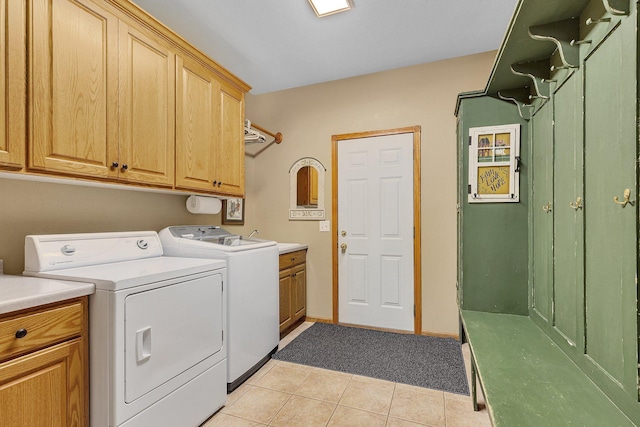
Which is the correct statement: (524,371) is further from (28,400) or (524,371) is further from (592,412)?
(28,400)

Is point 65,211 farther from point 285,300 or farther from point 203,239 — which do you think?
point 285,300

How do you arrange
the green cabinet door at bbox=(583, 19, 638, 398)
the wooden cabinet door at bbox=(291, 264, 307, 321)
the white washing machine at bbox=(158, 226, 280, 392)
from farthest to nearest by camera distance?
the wooden cabinet door at bbox=(291, 264, 307, 321) → the white washing machine at bbox=(158, 226, 280, 392) → the green cabinet door at bbox=(583, 19, 638, 398)

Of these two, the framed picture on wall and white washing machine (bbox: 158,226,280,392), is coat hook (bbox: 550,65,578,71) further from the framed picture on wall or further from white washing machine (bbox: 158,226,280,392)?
white washing machine (bbox: 158,226,280,392)

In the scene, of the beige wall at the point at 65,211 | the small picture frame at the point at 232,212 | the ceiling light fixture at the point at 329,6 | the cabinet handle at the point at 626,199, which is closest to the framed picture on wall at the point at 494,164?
the cabinet handle at the point at 626,199

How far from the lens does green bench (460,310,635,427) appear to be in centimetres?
100

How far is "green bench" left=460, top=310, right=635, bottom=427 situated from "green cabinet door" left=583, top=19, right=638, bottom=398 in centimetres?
10

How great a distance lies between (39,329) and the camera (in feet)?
3.73

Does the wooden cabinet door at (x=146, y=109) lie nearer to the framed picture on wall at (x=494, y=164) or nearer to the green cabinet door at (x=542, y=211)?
the framed picture on wall at (x=494, y=164)

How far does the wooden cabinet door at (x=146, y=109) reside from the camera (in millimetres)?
1777

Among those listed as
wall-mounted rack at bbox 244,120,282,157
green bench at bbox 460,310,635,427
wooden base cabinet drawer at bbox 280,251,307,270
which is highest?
wall-mounted rack at bbox 244,120,282,157

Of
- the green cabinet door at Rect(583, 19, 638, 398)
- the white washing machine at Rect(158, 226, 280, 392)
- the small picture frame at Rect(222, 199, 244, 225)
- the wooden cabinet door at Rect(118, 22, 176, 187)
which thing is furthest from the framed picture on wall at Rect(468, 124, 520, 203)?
the small picture frame at Rect(222, 199, 244, 225)

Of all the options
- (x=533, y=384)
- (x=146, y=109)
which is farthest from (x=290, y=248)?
(x=533, y=384)

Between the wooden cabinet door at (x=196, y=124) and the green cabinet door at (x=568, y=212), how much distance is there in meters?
2.26

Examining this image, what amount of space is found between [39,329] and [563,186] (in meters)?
2.31
